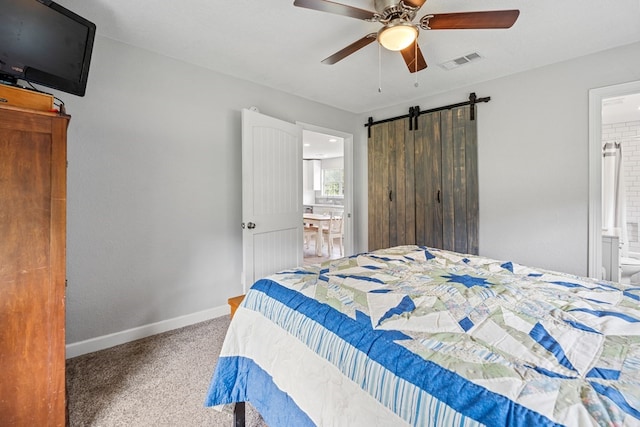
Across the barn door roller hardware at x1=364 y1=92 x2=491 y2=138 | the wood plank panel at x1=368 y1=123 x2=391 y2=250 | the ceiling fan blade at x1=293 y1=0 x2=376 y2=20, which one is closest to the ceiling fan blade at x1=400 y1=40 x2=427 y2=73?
the ceiling fan blade at x1=293 y1=0 x2=376 y2=20

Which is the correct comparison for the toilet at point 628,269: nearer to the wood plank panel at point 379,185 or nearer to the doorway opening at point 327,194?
the wood plank panel at point 379,185

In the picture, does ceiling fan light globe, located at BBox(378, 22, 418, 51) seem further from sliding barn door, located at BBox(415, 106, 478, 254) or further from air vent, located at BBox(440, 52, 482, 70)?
sliding barn door, located at BBox(415, 106, 478, 254)

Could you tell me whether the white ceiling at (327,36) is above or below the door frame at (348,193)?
above

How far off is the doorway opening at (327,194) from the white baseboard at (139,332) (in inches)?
81.6

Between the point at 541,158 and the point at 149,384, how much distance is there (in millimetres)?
3647


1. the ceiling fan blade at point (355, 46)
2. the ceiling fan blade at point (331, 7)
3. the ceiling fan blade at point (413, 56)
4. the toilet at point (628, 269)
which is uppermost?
the ceiling fan blade at point (413, 56)

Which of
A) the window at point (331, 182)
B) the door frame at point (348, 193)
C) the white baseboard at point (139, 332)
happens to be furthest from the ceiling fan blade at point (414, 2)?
the window at point (331, 182)

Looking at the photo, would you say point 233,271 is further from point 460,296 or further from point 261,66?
point 460,296

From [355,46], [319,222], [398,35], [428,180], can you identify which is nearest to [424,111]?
[428,180]

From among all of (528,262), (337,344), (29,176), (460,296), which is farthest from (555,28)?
(29,176)

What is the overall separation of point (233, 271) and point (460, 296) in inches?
89.9

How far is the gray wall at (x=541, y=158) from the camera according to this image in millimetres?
2518

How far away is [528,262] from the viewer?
2.84 m

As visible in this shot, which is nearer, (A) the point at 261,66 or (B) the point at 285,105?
(A) the point at 261,66
